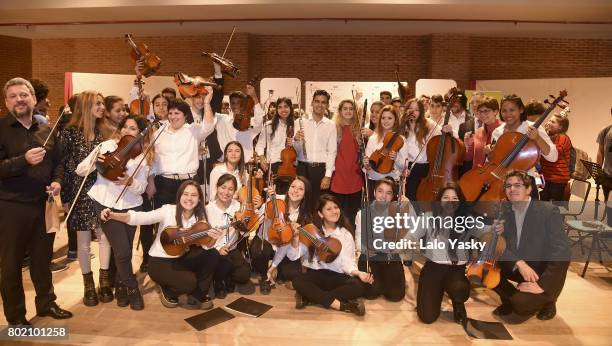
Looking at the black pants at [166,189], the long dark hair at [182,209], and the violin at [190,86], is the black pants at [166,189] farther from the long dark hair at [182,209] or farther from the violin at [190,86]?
the violin at [190,86]

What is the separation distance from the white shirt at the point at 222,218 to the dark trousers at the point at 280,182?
770mm

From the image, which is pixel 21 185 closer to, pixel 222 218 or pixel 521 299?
pixel 222 218

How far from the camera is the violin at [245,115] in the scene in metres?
4.35

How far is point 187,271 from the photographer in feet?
10.4

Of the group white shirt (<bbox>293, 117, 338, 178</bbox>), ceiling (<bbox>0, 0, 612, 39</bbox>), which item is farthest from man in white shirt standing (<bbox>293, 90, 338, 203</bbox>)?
ceiling (<bbox>0, 0, 612, 39</bbox>)

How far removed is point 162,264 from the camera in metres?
3.16

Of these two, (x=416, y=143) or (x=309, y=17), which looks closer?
(x=416, y=143)

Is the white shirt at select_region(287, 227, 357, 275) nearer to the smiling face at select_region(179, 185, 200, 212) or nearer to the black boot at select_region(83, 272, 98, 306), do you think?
the smiling face at select_region(179, 185, 200, 212)

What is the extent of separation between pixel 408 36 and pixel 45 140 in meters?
7.80

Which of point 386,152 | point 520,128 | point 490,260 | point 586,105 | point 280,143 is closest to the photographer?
point 490,260

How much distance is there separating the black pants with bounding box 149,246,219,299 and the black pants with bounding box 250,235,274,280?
1.23ft

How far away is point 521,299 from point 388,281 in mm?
885

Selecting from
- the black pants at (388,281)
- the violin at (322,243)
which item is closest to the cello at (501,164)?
the black pants at (388,281)

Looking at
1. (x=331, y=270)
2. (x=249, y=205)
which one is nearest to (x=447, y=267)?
(x=331, y=270)
